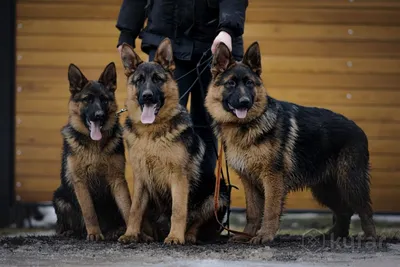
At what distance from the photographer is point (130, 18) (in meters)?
7.57

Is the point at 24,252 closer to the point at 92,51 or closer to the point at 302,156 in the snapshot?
the point at 302,156

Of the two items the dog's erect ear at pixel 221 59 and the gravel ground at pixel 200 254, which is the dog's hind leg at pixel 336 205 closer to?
the gravel ground at pixel 200 254

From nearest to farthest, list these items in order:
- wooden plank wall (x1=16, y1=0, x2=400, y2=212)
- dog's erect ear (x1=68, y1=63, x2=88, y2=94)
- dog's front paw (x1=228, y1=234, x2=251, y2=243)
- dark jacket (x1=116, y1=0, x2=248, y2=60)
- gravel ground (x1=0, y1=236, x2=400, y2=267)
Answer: gravel ground (x1=0, y1=236, x2=400, y2=267) < dog's front paw (x1=228, y1=234, x2=251, y2=243) < dark jacket (x1=116, y1=0, x2=248, y2=60) < dog's erect ear (x1=68, y1=63, x2=88, y2=94) < wooden plank wall (x1=16, y1=0, x2=400, y2=212)

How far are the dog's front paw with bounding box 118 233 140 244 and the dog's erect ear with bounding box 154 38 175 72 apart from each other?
1303 mm

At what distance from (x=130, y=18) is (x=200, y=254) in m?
2.13

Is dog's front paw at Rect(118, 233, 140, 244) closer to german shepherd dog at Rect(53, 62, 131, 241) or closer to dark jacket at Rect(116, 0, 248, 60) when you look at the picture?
german shepherd dog at Rect(53, 62, 131, 241)

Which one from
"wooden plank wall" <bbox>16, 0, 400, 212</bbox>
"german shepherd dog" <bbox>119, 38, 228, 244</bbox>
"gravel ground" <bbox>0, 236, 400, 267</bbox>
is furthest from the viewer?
"wooden plank wall" <bbox>16, 0, 400, 212</bbox>

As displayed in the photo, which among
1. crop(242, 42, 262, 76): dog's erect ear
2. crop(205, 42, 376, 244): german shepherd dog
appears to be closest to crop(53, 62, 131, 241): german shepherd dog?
crop(205, 42, 376, 244): german shepherd dog

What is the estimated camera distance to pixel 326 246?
7059mm

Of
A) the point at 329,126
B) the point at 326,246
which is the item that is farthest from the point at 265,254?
the point at 329,126

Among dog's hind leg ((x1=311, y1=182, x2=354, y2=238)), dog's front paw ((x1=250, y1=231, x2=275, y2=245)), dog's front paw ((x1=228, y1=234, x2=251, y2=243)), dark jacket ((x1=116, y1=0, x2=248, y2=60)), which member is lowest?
dog's front paw ((x1=228, y1=234, x2=251, y2=243))

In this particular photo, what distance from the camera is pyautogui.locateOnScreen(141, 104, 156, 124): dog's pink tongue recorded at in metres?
6.99

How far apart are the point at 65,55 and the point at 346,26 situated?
10.1 ft

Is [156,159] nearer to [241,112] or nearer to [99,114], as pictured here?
[99,114]
